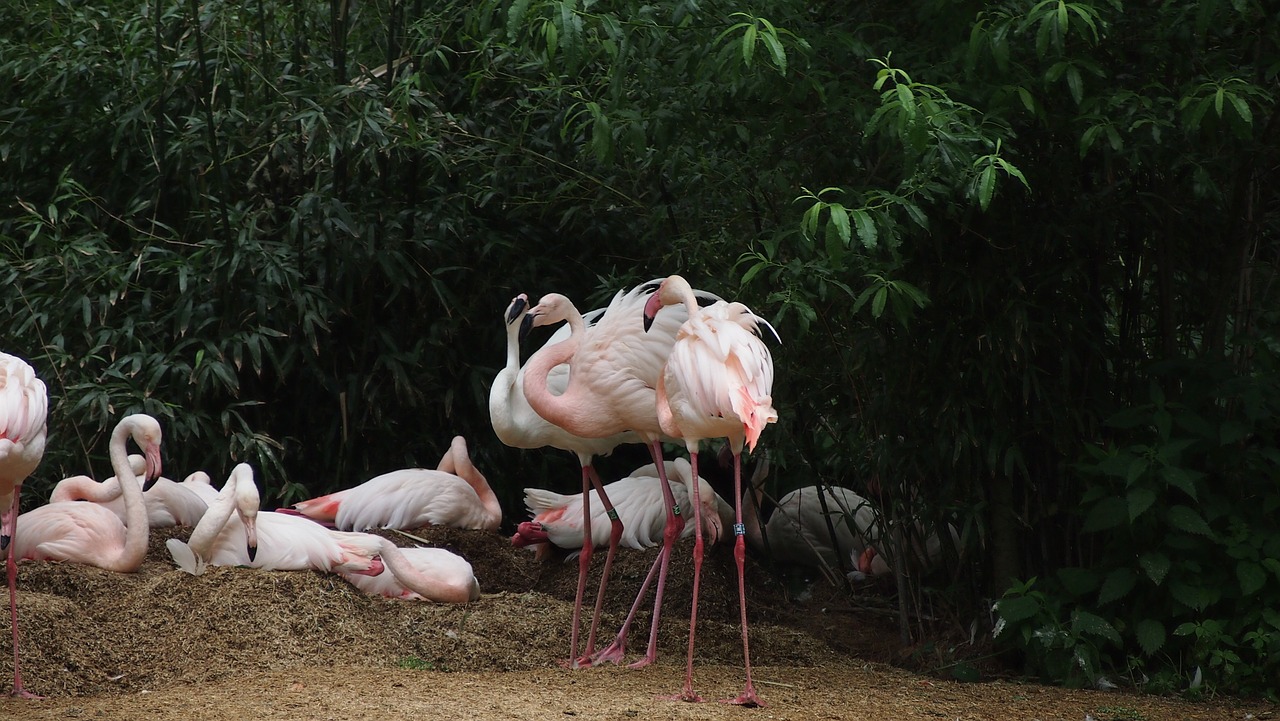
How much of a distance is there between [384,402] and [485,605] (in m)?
1.52

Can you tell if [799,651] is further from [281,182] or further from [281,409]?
[281,182]

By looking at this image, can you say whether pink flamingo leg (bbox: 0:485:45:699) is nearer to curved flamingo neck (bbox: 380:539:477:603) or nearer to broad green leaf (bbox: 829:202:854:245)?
curved flamingo neck (bbox: 380:539:477:603)

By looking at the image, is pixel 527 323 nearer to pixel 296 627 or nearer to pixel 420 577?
pixel 420 577

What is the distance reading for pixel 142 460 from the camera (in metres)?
5.70

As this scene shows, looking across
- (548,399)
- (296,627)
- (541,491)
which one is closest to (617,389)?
(548,399)

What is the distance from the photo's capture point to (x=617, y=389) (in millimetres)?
4422

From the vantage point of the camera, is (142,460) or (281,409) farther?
(281,409)

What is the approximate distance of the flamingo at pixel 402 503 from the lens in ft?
18.8

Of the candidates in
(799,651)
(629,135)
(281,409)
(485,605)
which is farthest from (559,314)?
(281,409)

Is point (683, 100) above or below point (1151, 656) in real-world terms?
above

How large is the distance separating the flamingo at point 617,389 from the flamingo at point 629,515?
960 mm

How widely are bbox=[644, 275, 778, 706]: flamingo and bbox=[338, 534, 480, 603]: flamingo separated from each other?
52.4 inches

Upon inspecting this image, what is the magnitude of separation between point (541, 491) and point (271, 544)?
134 cm

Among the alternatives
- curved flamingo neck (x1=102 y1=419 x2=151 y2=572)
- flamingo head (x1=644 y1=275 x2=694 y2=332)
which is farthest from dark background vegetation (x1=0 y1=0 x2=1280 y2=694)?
curved flamingo neck (x1=102 y1=419 x2=151 y2=572)
